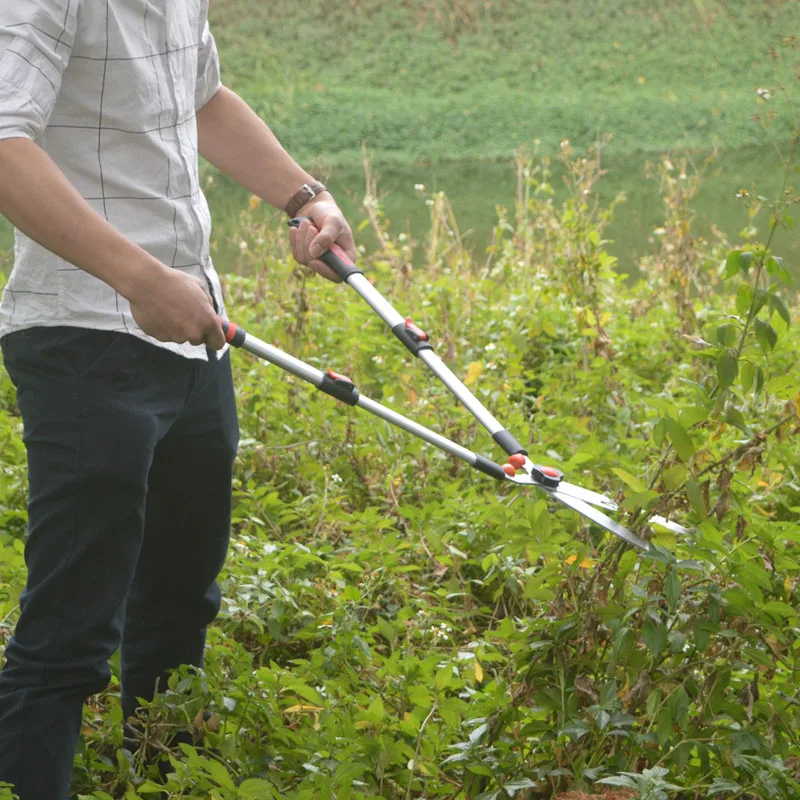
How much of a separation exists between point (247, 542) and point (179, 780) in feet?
3.51

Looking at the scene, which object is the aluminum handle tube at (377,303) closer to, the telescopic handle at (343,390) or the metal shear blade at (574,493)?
the telescopic handle at (343,390)

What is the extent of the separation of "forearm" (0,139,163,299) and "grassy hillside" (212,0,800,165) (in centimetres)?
1496

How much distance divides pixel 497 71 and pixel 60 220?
1930 centimetres

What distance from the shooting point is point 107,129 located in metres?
1.80

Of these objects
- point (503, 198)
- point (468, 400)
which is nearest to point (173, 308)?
point (468, 400)

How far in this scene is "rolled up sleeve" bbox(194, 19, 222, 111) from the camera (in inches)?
85.3

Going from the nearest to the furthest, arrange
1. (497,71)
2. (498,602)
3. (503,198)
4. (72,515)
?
(72,515), (498,602), (503,198), (497,71)

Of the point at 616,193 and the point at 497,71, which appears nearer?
the point at 616,193

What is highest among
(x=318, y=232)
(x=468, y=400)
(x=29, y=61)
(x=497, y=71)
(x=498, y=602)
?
(x=29, y=61)

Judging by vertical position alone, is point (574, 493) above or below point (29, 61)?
below

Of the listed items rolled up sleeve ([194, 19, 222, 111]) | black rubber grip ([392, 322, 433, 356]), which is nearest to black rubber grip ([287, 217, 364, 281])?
black rubber grip ([392, 322, 433, 356])

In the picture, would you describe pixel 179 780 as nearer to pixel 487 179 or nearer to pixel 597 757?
pixel 597 757

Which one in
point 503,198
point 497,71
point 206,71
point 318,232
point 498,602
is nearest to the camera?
point 206,71

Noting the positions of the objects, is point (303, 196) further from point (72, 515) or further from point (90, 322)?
point (72, 515)
